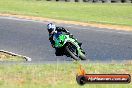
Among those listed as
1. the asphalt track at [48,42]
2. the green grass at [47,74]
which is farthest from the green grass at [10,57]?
the green grass at [47,74]

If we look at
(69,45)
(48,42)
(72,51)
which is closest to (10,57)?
(48,42)

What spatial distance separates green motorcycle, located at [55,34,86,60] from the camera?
6.05 meters

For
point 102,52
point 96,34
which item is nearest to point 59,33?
point 102,52

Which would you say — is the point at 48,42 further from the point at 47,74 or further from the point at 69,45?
the point at 69,45

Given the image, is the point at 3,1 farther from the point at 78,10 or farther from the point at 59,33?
the point at 59,33

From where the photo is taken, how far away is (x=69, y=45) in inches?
242

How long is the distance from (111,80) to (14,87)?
365 cm

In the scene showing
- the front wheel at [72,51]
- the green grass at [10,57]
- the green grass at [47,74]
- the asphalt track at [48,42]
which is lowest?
the asphalt track at [48,42]

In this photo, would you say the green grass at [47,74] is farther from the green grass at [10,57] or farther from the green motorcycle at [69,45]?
the green grass at [10,57]

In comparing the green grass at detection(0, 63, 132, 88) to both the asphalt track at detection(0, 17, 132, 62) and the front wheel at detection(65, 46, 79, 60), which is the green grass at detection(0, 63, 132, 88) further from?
the front wheel at detection(65, 46, 79, 60)

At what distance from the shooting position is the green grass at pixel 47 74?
9023 mm

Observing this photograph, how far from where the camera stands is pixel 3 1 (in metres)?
46.4

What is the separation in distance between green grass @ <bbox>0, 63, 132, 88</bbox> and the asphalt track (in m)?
1.65

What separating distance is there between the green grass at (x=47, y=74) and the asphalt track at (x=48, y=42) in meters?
1.65
